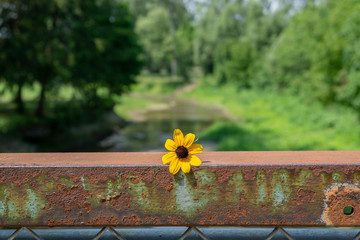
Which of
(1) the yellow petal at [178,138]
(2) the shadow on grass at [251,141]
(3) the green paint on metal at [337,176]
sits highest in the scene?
(2) the shadow on grass at [251,141]

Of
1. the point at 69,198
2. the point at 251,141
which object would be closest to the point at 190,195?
the point at 69,198

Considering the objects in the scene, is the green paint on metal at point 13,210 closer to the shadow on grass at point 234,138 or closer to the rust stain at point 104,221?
the rust stain at point 104,221

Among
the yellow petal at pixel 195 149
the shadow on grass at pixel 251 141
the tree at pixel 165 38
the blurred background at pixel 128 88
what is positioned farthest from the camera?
the tree at pixel 165 38

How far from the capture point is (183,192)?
1.47 m

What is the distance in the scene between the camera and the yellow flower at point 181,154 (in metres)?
1.44

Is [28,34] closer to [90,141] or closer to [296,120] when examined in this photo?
[90,141]

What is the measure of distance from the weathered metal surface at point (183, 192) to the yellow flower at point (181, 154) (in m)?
0.03

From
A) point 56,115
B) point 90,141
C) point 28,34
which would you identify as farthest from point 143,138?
point 28,34

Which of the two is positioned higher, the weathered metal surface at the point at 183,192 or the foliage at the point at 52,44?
the foliage at the point at 52,44

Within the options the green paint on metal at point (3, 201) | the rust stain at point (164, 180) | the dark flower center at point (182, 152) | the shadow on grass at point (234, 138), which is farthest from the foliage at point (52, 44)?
the rust stain at point (164, 180)

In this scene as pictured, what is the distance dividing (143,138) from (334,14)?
36.4 feet

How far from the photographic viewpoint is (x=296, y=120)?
21188 millimetres

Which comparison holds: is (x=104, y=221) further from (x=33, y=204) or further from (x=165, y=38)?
(x=165, y=38)

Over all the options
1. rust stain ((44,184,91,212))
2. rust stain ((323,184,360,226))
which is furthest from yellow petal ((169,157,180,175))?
rust stain ((323,184,360,226))
